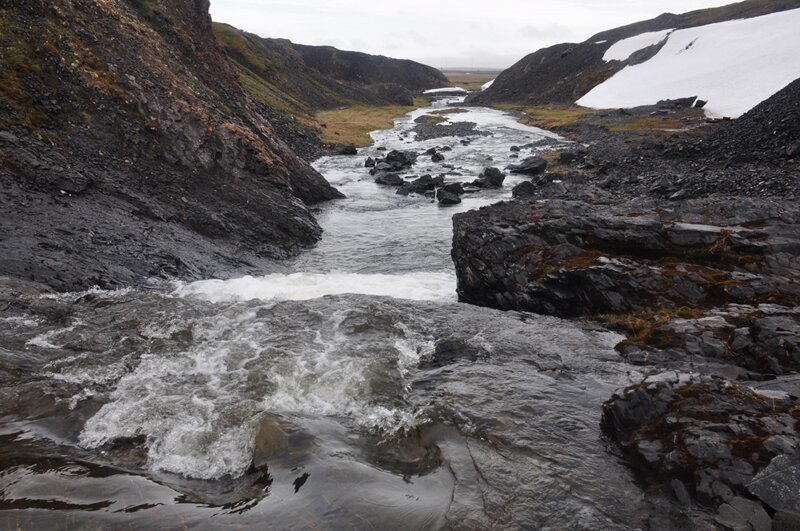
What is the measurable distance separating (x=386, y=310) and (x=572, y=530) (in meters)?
10.3

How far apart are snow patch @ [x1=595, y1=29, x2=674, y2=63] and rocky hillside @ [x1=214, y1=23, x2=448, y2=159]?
62556 mm

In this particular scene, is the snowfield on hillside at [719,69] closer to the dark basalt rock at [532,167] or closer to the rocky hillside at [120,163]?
the dark basalt rock at [532,167]

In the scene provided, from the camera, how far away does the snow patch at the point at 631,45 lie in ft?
352

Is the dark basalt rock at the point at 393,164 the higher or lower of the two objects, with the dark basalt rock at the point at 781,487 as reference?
higher

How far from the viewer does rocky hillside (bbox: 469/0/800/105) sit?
109 m

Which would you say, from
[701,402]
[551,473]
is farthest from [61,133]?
[701,402]

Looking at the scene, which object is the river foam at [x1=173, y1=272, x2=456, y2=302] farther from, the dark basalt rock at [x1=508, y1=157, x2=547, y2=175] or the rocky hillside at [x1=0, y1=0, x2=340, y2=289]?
the dark basalt rock at [x1=508, y1=157, x2=547, y2=175]

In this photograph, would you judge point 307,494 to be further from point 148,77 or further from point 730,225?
point 148,77

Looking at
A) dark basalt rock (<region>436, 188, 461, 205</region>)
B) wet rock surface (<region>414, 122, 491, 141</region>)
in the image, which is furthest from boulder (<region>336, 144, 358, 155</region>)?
dark basalt rock (<region>436, 188, 461, 205</region>)

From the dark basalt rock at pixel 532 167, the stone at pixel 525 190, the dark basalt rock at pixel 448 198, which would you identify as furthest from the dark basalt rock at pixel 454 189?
the dark basalt rock at pixel 532 167

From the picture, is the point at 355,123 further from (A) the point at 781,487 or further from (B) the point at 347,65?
(B) the point at 347,65

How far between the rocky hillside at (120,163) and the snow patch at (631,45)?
352ft

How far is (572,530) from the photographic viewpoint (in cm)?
734

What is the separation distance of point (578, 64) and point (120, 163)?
12481 centimetres
